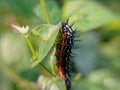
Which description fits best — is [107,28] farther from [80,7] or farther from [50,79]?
[50,79]

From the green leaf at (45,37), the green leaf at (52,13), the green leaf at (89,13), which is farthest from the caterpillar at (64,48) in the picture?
the green leaf at (89,13)

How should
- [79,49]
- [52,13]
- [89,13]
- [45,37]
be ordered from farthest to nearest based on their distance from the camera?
[79,49] → [89,13] → [52,13] → [45,37]

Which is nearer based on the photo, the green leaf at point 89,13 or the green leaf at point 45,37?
the green leaf at point 45,37

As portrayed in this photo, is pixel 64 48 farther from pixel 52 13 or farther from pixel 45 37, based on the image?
pixel 52 13

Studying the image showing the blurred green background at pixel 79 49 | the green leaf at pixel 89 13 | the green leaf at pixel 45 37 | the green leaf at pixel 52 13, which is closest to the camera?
the green leaf at pixel 45 37

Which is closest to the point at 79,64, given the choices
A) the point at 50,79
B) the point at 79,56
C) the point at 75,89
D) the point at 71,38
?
the point at 79,56

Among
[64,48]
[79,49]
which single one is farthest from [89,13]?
[64,48]

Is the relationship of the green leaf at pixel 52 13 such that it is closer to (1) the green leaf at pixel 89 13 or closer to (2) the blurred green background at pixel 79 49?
(2) the blurred green background at pixel 79 49
